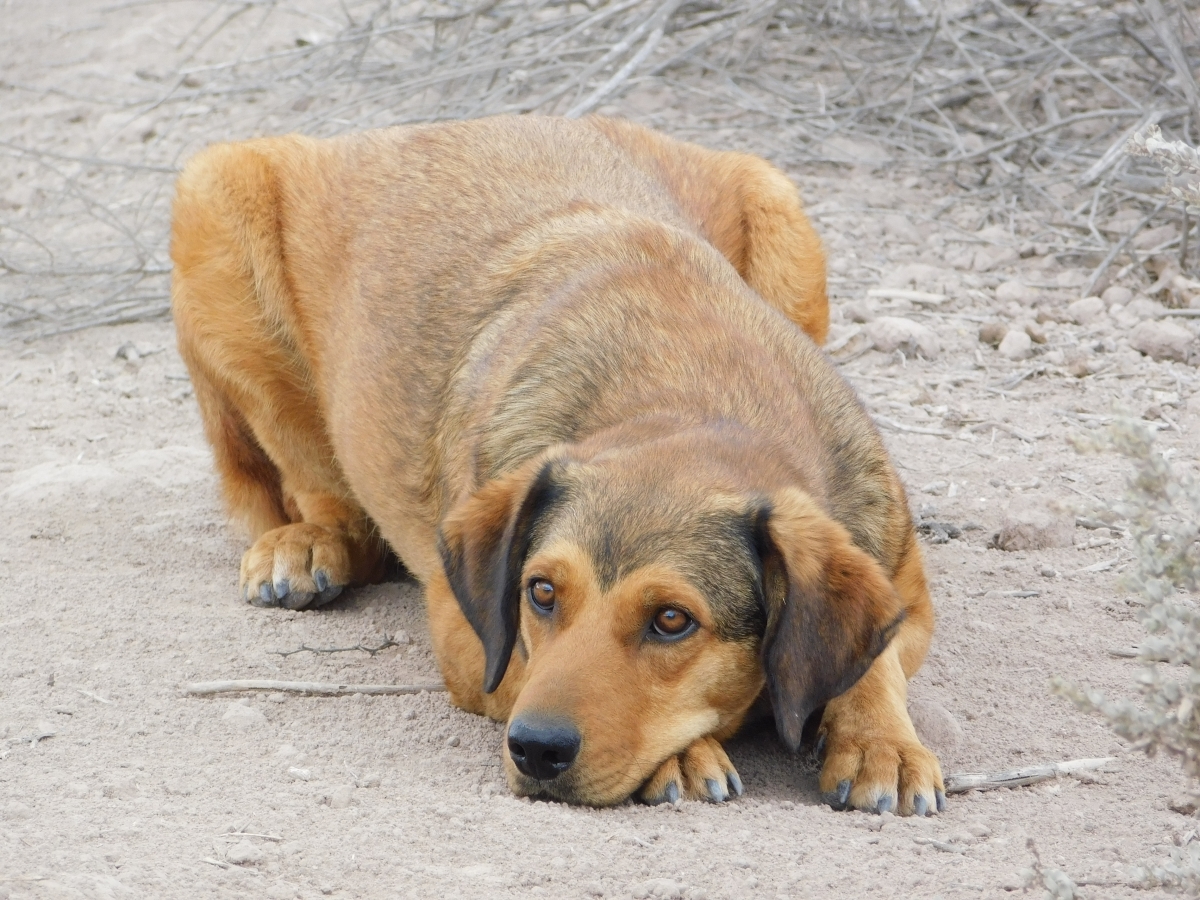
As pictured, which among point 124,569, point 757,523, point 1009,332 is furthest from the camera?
point 1009,332

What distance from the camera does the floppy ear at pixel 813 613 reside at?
11.9ft

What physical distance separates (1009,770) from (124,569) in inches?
126

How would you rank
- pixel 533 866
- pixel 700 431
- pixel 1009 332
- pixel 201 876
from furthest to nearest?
pixel 1009 332 → pixel 700 431 → pixel 533 866 → pixel 201 876

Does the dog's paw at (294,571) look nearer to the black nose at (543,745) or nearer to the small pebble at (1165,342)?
the black nose at (543,745)

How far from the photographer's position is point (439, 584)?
476cm

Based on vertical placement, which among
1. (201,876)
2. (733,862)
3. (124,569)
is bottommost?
(124,569)

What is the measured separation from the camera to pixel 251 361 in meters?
5.98

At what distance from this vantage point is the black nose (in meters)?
3.41

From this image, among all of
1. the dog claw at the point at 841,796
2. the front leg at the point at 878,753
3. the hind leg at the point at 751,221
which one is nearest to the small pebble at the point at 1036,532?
the hind leg at the point at 751,221

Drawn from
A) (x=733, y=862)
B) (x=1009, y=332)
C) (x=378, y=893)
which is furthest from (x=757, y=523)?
(x=1009, y=332)

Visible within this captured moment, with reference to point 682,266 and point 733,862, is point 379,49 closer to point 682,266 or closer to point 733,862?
point 682,266

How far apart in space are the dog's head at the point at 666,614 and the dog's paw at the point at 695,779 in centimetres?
6

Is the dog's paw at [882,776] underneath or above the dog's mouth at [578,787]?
underneath

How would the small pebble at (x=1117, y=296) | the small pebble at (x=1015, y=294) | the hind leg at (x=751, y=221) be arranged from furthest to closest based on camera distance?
the small pebble at (x=1015, y=294) → the small pebble at (x=1117, y=296) → the hind leg at (x=751, y=221)
